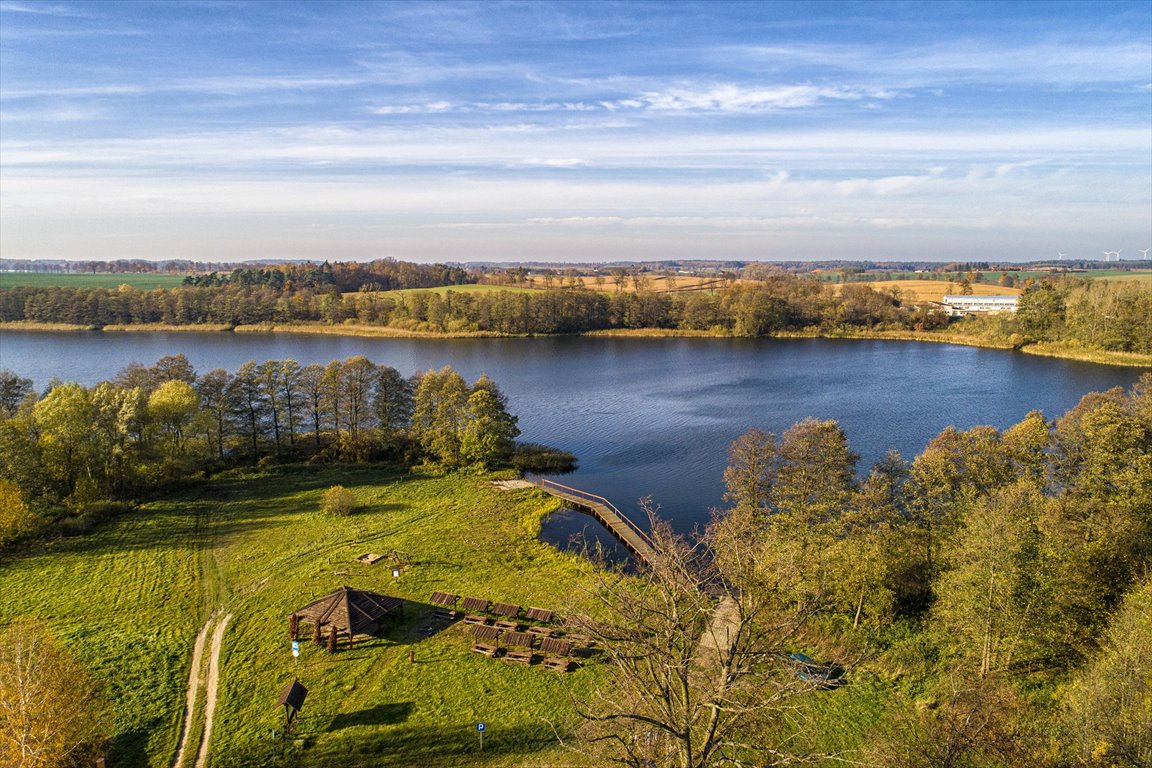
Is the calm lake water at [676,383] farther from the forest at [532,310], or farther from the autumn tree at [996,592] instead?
the autumn tree at [996,592]

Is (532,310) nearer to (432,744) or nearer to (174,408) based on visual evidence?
(174,408)

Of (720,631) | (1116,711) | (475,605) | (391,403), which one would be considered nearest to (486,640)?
(475,605)

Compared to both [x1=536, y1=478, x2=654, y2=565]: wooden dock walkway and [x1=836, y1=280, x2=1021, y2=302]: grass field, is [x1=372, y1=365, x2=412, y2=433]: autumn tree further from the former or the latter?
[x1=836, y1=280, x2=1021, y2=302]: grass field

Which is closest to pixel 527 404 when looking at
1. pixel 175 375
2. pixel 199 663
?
pixel 175 375

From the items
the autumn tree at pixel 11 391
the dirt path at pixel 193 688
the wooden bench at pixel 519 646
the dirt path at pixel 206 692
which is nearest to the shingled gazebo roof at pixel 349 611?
the dirt path at pixel 206 692

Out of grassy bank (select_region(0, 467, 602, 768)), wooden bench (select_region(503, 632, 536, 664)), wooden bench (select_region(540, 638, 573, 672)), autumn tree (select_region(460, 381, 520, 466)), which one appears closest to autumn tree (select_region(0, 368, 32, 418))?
grassy bank (select_region(0, 467, 602, 768))
